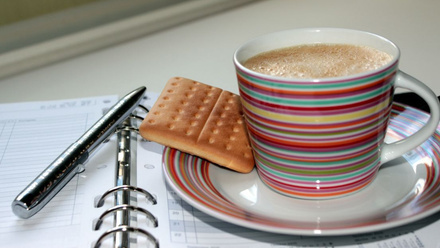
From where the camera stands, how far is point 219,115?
595 mm

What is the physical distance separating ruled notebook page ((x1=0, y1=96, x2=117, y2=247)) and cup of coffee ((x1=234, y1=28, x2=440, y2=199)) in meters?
0.18

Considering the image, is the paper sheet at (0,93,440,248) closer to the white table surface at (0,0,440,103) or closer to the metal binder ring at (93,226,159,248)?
the metal binder ring at (93,226,159,248)

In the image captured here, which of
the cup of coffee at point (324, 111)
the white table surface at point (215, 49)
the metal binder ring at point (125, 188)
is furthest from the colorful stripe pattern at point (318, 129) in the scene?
the white table surface at point (215, 49)

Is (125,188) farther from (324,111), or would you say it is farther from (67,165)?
(324,111)

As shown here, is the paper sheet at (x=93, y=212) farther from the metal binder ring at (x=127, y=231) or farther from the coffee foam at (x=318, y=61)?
the coffee foam at (x=318, y=61)

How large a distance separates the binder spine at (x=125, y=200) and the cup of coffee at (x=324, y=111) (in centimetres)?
12

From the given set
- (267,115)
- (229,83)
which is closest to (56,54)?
(229,83)

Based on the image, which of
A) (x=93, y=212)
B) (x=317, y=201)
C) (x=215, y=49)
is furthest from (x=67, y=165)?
(x=215, y=49)

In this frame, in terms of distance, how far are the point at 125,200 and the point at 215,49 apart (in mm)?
563

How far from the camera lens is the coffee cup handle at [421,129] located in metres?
0.49

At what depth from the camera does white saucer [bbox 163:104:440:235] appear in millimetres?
426

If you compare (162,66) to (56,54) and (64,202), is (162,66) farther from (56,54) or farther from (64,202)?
(64,202)

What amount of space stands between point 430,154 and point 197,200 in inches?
9.5

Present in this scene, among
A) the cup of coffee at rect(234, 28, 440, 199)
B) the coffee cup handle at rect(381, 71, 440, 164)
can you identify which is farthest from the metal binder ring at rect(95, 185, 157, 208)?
the coffee cup handle at rect(381, 71, 440, 164)
